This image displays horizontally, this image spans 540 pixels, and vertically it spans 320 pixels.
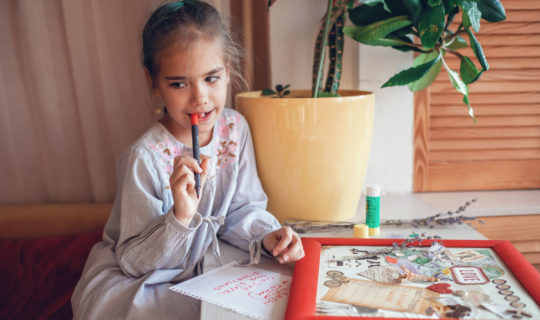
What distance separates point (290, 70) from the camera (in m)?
1.21

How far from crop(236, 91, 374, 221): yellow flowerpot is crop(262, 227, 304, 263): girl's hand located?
0.22 meters

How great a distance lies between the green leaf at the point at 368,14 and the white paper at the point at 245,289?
65 centimetres

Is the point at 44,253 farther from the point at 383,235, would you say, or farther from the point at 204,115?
the point at 383,235

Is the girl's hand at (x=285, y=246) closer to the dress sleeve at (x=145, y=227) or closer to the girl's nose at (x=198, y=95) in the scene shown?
the dress sleeve at (x=145, y=227)

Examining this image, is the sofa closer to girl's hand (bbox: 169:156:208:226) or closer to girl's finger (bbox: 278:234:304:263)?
girl's hand (bbox: 169:156:208:226)

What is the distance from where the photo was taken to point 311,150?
3.06 ft

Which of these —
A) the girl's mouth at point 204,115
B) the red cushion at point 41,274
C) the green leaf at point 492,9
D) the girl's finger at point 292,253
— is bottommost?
the red cushion at point 41,274

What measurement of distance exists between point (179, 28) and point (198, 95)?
0.15m

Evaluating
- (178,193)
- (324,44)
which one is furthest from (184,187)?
(324,44)

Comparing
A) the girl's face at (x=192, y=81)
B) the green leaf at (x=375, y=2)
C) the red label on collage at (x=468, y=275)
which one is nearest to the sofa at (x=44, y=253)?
the girl's face at (x=192, y=81)

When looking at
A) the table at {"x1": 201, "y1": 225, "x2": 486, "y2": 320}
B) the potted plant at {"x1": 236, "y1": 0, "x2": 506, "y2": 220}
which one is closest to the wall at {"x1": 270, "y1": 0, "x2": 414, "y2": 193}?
the potted plant at {"x1": 236, "y1": 0, "x2": 506, "y2": 220}

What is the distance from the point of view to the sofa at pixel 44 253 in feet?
3.32

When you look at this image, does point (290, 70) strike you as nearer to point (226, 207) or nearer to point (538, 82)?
point (226, 207)

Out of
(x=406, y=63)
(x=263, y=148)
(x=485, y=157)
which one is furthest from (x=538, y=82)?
(x=263, y=148)
